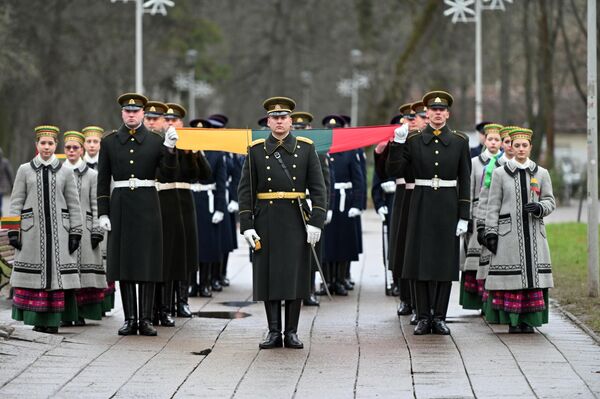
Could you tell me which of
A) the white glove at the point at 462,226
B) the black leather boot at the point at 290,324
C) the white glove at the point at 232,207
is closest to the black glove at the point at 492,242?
the white glove at the point at 462,226

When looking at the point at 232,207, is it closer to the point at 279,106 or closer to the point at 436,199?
the point at 436,199

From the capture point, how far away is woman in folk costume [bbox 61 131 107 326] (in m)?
12.6

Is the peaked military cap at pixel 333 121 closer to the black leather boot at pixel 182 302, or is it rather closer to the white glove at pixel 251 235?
the black leather boot at pixel 182 302

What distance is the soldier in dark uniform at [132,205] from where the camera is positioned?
39.3 ft

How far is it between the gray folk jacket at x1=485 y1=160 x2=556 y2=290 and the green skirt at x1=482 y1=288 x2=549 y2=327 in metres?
0.24

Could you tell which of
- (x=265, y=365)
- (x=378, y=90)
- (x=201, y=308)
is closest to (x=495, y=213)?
(x=265, y=365)

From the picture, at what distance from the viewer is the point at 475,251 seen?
44.0 ft

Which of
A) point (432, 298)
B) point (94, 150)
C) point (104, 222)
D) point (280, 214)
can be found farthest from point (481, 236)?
point (94, 150)

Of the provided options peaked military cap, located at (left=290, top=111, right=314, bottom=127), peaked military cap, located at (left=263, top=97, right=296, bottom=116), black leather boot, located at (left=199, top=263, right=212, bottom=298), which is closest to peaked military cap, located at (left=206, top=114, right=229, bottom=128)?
peaked military cap, located at (left=290, top=111, right=314, bottom=127)

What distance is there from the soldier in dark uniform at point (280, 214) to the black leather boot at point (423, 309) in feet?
4.20

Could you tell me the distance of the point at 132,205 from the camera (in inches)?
474

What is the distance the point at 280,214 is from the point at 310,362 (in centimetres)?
142

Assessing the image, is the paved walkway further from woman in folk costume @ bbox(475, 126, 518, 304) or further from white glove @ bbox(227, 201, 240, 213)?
white glove @ bbox(227, 201, 240, 213)

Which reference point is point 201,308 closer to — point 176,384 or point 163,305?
point 163,305
